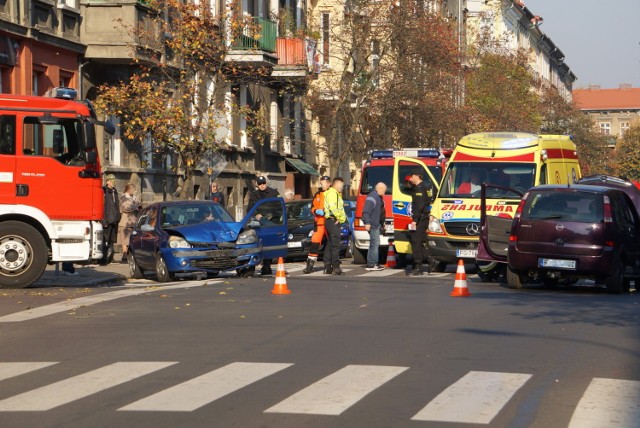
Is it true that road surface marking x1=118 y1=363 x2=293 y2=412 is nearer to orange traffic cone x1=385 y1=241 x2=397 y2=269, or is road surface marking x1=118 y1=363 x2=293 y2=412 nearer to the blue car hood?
the blue car hood

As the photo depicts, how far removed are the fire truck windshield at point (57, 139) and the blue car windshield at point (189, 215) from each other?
3.35 metres

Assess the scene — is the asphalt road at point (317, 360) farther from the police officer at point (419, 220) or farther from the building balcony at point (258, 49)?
the building balcony at point (258, 49)

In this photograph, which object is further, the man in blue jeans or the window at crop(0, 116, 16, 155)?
the man in blue jeans

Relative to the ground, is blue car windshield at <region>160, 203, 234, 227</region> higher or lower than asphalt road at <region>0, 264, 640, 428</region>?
higher

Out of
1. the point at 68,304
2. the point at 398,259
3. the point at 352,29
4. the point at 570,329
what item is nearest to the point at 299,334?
the point at 570,329

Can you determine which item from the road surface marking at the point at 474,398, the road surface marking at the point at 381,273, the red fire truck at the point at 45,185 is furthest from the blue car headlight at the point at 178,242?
the road surface marking at the point at 474,398

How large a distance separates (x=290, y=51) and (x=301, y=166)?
22.1 feet

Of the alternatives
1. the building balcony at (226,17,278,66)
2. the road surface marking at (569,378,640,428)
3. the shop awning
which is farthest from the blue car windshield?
the shop awning

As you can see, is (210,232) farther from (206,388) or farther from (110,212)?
(206,388)

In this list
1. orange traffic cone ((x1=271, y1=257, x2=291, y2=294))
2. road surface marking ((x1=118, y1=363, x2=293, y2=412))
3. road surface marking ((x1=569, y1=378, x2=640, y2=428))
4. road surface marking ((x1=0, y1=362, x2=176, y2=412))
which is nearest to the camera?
road surface marking ((x1=569, y1=378, x2=640, y2=428))

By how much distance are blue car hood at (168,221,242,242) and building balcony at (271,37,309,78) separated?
23.4m

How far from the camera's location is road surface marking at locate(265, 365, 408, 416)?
9.23 metres

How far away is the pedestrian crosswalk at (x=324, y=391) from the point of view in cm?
913

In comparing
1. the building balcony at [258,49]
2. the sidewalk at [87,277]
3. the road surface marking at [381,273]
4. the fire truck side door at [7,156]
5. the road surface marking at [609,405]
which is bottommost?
the road surface marking at [381,273]
